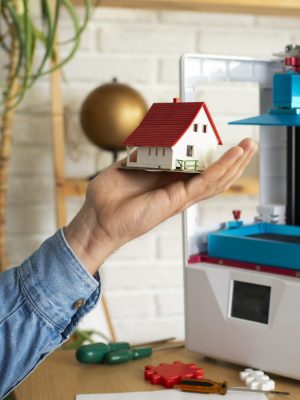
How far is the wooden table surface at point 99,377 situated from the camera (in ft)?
3.52

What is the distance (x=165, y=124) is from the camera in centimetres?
102

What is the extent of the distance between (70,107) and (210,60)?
95cm

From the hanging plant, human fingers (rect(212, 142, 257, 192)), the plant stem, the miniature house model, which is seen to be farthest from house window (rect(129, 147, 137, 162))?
the plant stem

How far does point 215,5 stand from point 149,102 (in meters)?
0.37

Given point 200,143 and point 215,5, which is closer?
point 200,143

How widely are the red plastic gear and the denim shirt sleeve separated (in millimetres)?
159

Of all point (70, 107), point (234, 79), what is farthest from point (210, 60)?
point (70, 107)

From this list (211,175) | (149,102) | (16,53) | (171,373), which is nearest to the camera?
(211,175)

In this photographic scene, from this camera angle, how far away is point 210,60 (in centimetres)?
123

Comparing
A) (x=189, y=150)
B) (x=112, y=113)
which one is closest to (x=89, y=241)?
(x=189, y=150)

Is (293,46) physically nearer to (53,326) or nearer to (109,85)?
(53,326)

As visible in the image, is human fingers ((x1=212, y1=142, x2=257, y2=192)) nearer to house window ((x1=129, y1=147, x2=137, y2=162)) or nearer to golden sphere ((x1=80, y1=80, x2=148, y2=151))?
house window ((x1=129, y1=147, x2=137, y2=162))

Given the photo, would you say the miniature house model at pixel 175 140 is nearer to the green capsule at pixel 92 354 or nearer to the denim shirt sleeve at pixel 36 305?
the denim shirt sleeve at pixel 36 305

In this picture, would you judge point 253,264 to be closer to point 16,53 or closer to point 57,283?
point 57,283
